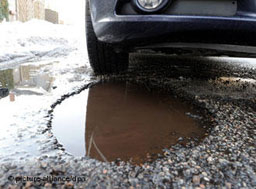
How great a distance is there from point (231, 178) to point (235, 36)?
72 cm

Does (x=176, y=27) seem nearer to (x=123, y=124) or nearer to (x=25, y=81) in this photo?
(x=123, y=124)

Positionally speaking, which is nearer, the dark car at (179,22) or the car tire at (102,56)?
the dark car at (179,22)

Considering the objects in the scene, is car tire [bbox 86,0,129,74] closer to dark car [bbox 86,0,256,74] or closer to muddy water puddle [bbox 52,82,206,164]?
muddy water puddle [bbox 52,82,206,164]

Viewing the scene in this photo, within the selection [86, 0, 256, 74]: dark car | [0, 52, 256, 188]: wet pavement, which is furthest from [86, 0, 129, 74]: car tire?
[86, 0, 256, 74]: dark car

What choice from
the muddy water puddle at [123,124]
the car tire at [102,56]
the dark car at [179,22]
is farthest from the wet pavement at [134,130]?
the dark car at [179,22]

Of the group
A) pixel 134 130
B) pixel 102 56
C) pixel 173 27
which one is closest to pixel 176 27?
pixel 173 27

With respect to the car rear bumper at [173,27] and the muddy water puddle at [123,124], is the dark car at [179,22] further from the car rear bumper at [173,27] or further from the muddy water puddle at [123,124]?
the muddy water puddle at [123,124]

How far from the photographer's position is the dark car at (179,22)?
3.51 ft

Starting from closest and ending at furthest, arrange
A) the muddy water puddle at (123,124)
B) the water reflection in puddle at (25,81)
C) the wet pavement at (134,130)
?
the wet pavement at (134,130) < the muddy water puddle at (123,124) < the water reflection in puddle at (25,81)

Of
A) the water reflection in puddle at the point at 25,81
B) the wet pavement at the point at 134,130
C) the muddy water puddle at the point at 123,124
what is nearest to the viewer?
the wet pavement at the point at 134,130

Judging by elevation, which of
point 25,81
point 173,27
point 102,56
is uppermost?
point 173,27

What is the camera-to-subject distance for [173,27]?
1.11 m

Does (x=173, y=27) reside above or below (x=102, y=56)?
above

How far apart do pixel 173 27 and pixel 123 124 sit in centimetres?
60
